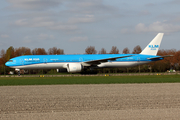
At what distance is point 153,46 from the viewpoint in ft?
125

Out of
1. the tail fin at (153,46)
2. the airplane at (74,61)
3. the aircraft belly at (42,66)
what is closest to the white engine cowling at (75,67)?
the airplane at (74,61)

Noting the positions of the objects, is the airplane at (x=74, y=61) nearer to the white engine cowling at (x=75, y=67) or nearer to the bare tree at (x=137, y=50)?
the white engine cowling at (x=75, y=67)

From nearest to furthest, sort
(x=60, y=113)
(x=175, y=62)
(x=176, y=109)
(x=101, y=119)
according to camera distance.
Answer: (x=101, y=119)
(x=60, y=113)
(x=176, y=109)
(x=175, y=62)

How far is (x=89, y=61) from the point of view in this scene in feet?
112

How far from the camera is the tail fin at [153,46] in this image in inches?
1490

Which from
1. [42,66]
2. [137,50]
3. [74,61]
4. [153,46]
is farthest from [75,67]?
[137,50]

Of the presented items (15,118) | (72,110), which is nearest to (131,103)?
(72,110)

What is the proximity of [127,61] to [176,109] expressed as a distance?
2790cm

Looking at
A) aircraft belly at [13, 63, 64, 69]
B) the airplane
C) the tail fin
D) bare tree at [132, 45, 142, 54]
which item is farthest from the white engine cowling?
bare tree at [132, 45, 142, 54]

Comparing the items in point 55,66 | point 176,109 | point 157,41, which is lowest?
point 176,109

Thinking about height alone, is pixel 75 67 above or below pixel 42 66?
below

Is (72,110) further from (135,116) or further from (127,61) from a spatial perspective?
(127,61)

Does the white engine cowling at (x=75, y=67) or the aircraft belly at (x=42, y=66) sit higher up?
the aircraft belly at (x=42, y=66)

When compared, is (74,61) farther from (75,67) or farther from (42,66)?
(42,66)
